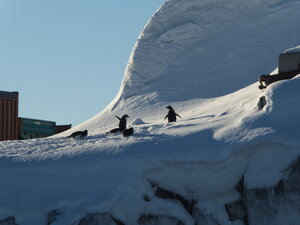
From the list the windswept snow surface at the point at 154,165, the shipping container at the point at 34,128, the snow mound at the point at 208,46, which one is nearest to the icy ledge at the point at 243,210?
the windswept snow surface at the point at 154,165

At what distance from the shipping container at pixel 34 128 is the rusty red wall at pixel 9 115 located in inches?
19.7

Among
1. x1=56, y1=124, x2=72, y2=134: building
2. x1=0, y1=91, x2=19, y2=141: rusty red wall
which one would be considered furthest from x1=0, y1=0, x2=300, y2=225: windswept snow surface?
x1=56, y1=124, x2=72, y2=134: building

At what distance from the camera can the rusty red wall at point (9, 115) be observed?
3269 cm

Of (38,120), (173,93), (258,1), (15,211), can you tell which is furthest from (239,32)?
(15,211)

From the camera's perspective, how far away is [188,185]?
1487 cm

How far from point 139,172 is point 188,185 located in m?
1.36

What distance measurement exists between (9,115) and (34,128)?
2265mm

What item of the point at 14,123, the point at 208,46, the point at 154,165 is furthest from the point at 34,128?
the point at 154,165

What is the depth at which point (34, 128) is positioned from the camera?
34969 millimetres

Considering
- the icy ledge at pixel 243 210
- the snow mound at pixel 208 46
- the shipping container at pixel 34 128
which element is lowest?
the icy ledge at pixel 243 210

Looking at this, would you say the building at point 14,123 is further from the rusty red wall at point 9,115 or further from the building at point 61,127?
the building at point 61,127

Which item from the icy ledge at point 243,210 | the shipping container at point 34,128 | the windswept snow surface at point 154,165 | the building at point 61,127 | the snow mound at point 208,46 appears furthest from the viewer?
the building at point 61,127

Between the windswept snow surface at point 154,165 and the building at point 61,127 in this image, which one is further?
the building at point 61,127

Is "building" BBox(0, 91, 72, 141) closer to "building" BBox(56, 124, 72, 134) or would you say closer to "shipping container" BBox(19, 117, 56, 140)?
"shipping container" BBox(19, 117, 56, 140)
